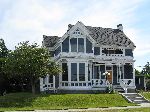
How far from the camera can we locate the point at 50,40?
51594 millimetres

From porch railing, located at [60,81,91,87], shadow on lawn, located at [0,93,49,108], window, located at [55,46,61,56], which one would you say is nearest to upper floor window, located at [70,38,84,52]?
window, located at [55,46,61,56]

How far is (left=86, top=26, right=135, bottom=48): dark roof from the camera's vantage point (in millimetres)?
51344

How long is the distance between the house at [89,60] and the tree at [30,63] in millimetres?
3905

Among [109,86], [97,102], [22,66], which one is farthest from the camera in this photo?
[109,86]

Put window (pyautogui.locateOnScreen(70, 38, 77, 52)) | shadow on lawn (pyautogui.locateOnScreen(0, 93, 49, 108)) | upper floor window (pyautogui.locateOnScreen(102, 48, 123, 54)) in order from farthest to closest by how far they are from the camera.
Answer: upper floor window (pyautogui.locateOnScreen(102, 48, 123, 54)) < window (pyautogui.locateOnScreen(70, 38, 77, 52)) < shadow on lawn (pyautogui.locateOnScreen(0, 93, 49, 108))

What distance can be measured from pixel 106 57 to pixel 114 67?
210 centimetres

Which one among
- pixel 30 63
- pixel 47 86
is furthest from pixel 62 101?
pixel 47 86

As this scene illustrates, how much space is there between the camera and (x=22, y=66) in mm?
41031

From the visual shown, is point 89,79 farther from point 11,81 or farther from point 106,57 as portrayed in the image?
point 11,81

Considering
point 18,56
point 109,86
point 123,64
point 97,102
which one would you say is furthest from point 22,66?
point 123,64

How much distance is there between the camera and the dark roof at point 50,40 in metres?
50.4

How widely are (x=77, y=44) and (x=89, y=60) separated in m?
2.57

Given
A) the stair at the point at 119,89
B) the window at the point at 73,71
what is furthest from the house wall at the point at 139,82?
the window at the point at 73,71

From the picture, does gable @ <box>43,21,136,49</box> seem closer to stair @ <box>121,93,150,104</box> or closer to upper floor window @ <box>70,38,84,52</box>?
upper floor window @ <box>70,38,84,52</box>
